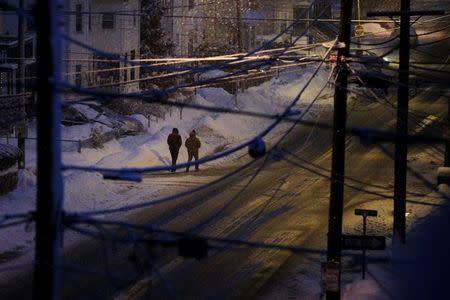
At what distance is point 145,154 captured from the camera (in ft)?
95.1

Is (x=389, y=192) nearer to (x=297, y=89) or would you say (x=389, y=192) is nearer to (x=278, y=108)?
(x=278, y=108)

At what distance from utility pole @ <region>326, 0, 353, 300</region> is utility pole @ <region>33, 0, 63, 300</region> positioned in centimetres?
664

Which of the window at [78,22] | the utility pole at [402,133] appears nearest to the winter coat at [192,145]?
the utility pole at [402,133]

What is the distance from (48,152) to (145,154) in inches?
875

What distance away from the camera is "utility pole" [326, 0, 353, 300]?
12.9m

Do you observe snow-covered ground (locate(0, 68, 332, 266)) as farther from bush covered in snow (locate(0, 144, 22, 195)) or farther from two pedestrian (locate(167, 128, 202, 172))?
two pedestrian (locate(167, 128, 202, 172))

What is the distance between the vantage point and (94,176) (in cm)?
2478

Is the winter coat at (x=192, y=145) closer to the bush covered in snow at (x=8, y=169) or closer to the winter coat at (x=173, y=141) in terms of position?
the winter coat at (x=173, y=141)

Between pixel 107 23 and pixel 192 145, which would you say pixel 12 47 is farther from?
pixel 107 23

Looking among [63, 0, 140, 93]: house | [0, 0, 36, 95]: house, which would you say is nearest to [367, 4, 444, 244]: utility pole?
[0, 0, 36, 95]: house

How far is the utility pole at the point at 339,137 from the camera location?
42.3ft

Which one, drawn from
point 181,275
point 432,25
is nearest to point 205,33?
point 432,25

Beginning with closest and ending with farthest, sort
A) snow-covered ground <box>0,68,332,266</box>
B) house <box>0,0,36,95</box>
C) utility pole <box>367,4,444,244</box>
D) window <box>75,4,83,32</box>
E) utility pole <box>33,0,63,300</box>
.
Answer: utility pole <box>33,0,63,300</box>
utility pole <box>367,4,444,244</box>
snow-covered ground <box>0,68,332,266</box>
house <box>0,0,36,95</box>
window <box>75,4,83,32</box>

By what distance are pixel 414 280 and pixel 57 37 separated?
968 cm
